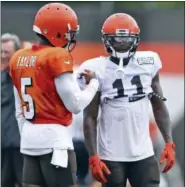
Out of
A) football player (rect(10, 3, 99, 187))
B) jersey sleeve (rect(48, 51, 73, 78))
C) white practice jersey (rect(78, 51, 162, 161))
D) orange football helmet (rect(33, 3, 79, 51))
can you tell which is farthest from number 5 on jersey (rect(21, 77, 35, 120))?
white practice jersey (rect(78, 51, 162, 161))

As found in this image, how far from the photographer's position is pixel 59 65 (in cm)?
611

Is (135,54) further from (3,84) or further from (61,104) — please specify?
(3,84)

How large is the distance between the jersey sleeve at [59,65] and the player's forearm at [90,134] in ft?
2.15

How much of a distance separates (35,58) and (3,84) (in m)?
1.83

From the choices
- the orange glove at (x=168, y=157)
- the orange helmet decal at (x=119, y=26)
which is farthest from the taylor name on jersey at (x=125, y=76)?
the orange glove at (x=168, y=157)

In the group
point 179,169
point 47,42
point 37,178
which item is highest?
point 47,42

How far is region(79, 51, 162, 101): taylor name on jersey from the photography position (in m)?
6.67

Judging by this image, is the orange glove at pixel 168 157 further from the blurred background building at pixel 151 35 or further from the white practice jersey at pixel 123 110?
the blurred background building at pixel 151 35

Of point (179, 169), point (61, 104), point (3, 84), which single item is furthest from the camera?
point (179, 169)

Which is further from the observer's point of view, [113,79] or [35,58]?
[113,79]

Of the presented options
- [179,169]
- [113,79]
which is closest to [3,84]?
[113,79]

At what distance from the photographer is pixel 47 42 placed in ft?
21.1

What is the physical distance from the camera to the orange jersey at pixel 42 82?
6.14 meters

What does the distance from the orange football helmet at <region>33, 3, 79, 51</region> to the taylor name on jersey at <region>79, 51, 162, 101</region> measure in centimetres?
35
